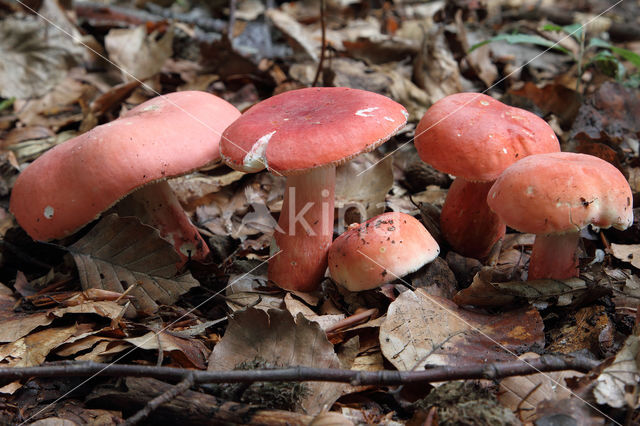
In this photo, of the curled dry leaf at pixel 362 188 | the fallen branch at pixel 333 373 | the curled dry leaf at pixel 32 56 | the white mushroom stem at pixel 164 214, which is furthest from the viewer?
the curled dry leaf at pixel 32 56

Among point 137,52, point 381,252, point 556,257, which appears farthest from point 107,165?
point 137,52

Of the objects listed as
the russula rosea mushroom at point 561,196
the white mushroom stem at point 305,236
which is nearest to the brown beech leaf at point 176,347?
the white mushroom stem at point 305,236

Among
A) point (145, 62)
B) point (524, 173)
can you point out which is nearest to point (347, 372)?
point (524, 173)

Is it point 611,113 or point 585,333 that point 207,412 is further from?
point 611,113

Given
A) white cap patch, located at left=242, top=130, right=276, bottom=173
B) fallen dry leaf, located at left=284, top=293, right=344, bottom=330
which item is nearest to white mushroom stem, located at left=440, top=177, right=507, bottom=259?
fallen dry leaf, located at left=284, top=293, right=344, bottom=330

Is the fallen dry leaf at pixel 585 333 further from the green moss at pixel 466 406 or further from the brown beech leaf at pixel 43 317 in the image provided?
the brown beech leaf at pixel 43 317

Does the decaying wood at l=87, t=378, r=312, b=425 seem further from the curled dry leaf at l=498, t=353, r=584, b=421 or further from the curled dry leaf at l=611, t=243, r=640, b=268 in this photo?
the curled dry leaf at l=611, t=243, r=640, b=268
